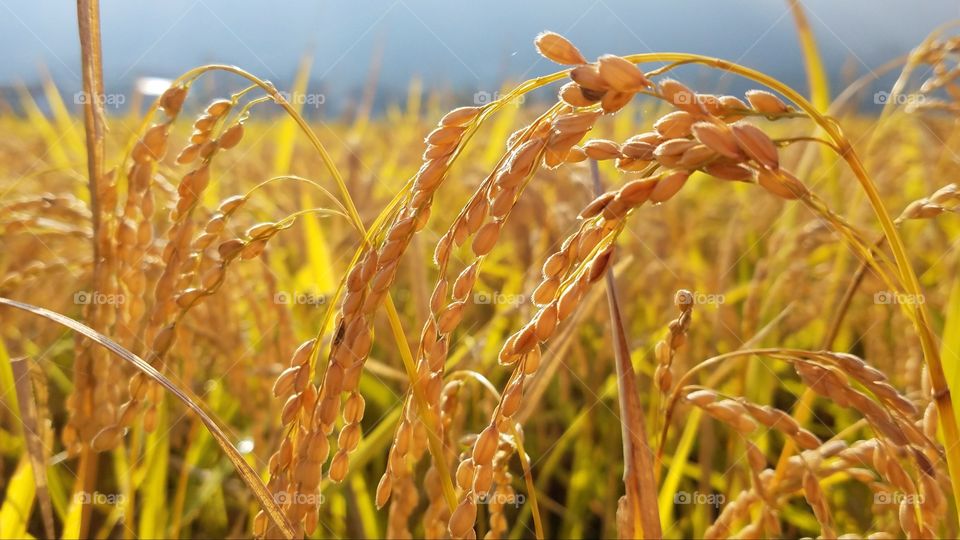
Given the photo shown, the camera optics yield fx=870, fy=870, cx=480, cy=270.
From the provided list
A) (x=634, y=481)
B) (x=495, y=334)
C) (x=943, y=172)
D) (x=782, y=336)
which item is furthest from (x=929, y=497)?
(x=943, y=172)

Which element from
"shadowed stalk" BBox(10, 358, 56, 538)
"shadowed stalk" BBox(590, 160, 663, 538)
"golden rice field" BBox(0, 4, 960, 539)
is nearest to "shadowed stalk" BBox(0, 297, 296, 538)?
"golden rice field" BBox(0, 4, 960, 539)

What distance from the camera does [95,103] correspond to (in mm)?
1137

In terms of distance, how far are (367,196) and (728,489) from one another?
6.53ft

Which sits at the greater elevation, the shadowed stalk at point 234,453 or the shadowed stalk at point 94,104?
the shadowed stalk at point 94,104

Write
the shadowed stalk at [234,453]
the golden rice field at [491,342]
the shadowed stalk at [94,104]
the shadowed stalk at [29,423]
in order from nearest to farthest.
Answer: the golden rice field at [491,342] → the shadowed stalk at [234,453] → the shadowed stalk at [94,104] → the shadowed stalk at [29,423]

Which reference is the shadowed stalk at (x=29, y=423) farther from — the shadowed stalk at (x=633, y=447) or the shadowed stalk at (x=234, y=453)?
the shadowed stalk at (x=633, y=447)

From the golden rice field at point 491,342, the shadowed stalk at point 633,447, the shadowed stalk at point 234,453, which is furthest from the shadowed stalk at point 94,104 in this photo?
the shadowed stalk at point 633,447

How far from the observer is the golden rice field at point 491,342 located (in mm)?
699

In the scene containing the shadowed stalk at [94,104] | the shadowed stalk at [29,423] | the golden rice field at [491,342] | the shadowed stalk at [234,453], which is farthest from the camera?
the shadowed stalk at [29,423]

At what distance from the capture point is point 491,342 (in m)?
2.14

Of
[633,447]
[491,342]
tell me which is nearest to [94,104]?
[633,447]

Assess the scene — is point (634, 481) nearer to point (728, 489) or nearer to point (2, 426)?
point (728, 489)

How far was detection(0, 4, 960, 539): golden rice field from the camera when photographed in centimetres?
70

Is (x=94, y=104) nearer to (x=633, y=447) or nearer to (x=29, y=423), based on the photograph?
(x=29, y=423)
